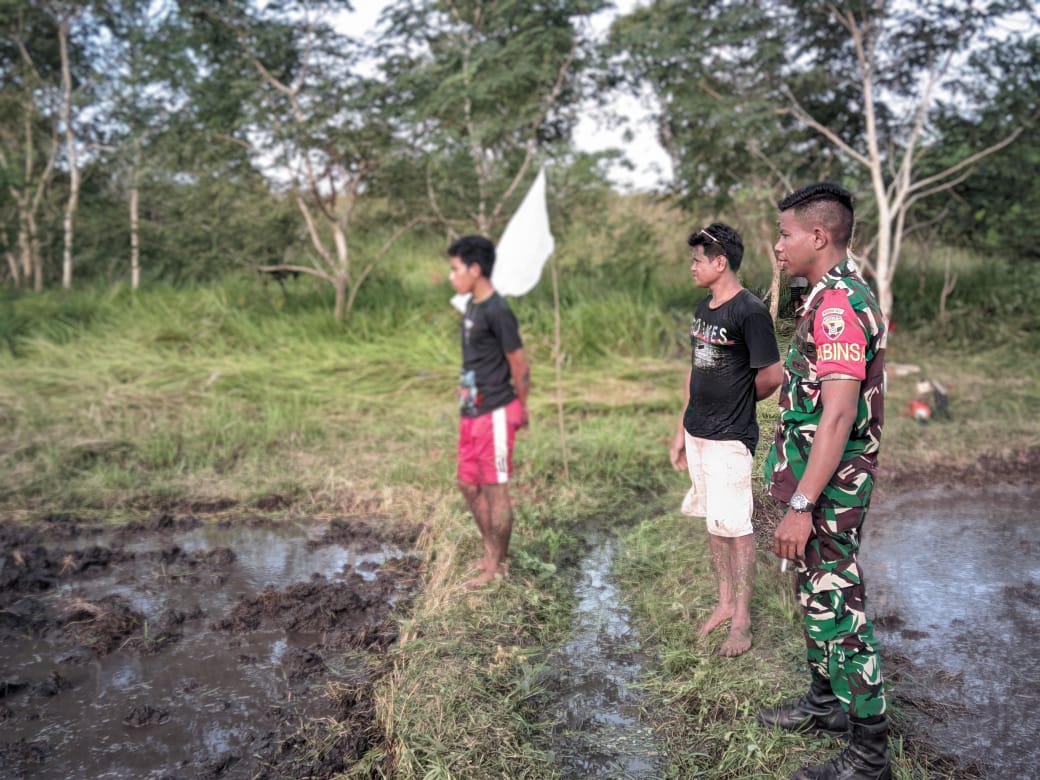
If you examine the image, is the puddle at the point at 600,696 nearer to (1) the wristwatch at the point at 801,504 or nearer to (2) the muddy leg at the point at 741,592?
(2) the muddy leg at the point at 741,592

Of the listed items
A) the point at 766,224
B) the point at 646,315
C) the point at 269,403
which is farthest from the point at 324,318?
the point at 766,224

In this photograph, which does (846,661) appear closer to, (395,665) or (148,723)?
(395,665)

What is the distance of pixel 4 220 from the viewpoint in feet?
39.7

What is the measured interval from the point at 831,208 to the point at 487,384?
1.89 m

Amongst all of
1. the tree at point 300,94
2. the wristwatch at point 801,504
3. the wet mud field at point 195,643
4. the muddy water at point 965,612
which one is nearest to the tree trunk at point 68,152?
the tree at point 300,94

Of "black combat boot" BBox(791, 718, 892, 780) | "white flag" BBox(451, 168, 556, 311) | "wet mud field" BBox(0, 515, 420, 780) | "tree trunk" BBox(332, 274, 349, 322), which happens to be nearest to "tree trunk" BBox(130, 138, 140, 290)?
"tree trunk" BBox(332, 274, 349, 322)

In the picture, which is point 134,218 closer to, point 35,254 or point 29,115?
point 35,254

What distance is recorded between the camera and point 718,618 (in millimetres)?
3379

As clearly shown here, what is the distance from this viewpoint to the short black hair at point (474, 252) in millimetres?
3889

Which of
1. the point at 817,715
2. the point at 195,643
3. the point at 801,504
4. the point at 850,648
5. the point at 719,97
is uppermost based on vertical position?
the point at 719,97

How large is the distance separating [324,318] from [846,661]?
Result: 8235mm

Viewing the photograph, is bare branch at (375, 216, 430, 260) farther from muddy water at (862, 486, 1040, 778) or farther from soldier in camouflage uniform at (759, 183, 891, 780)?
soldier in camouflage uniform at (759, 183, 891, 780)

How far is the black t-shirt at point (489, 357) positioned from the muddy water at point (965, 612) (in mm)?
1912

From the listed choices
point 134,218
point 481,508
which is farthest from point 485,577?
point 134,218
